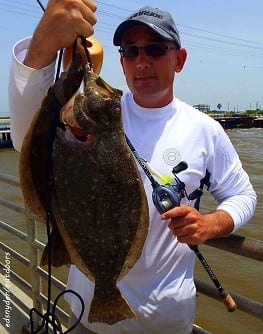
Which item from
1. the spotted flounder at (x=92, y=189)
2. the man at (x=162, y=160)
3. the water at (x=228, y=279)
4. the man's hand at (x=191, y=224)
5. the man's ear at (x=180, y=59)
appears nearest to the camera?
the spotted flounder at (x=92, y=189)

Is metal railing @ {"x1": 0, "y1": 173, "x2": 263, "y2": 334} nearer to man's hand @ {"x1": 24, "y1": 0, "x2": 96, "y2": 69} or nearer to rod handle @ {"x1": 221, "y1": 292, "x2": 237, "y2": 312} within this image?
rod handle @ {"x1": 221, "y1": 292, "x2": 237, "y2": 312}

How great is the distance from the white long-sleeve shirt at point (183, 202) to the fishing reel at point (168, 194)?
0.30ft

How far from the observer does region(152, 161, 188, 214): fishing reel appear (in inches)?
76.7

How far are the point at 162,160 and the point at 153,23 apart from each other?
0.63 meters

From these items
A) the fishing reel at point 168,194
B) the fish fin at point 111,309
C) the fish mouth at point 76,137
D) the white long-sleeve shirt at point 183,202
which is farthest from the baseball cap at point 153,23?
the fish fin at point 111,309

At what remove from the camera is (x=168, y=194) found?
1976 millimetres

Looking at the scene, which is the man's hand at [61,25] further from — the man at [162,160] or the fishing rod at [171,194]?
the fishing rod at [171,194]

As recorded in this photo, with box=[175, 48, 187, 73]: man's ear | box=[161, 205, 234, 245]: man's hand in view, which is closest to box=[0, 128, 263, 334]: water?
box=[161, 205, 234, 245]: man's hand

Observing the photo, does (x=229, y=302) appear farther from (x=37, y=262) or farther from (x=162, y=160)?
(x=37, y=262)

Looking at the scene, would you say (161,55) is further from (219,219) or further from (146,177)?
(219,219)

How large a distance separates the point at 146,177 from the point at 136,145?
17 centimetres

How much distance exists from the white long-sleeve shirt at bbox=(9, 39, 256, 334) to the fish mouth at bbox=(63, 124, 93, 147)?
14.6 inches

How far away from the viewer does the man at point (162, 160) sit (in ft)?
7.22

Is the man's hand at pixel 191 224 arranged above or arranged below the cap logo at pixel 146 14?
below
